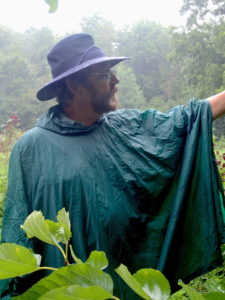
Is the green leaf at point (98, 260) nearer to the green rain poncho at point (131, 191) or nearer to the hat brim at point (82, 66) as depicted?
the green rain poncho at point (131, 191)

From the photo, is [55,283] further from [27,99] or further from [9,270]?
[27,99]

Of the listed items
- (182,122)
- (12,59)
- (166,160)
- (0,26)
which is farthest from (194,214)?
(0,26)

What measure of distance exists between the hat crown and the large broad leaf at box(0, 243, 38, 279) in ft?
4.96

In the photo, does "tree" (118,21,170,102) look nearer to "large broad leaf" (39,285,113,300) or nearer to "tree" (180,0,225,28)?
"tree" (180,0,225,28)

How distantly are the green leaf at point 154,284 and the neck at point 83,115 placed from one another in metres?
1.48

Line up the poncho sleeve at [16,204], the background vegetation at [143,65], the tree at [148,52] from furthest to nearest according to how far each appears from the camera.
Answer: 1. the tree at [148,52]
2. the background vegetation at [143,65]
3. the poncho sleeve at [16,204]

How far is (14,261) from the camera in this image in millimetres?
253

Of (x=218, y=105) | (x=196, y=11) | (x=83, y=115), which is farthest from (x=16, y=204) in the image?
(x=196, y=11)

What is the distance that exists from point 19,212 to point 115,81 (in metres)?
0.77

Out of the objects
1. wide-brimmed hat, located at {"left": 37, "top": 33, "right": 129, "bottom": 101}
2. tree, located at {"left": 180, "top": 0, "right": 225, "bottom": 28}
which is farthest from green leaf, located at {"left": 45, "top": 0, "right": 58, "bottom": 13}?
tree, located at {"left": 180, "top": 0, "right": 225, "bottom": 28}

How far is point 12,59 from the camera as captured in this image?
796 inches

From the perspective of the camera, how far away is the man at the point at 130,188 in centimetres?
144

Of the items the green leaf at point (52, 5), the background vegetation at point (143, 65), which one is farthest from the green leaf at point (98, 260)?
the background vegetation at point (143, 65)

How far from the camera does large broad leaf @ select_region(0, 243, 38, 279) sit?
9.9 inches
